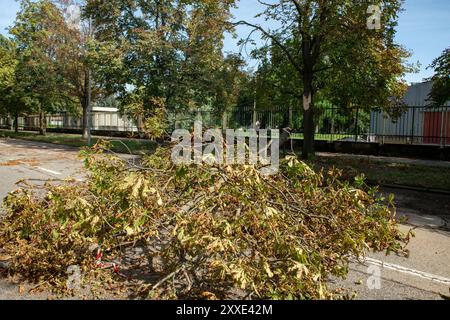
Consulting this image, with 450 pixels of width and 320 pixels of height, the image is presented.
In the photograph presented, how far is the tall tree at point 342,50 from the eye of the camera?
1329 cm

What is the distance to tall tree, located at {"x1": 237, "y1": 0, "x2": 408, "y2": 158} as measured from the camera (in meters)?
13.3

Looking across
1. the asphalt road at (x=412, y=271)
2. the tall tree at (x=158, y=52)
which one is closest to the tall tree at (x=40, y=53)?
the tall tree at (x=158, y=52)

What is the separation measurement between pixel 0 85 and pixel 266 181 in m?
32.6

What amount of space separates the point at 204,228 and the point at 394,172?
11.0 m

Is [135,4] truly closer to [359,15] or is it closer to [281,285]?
[359,15]

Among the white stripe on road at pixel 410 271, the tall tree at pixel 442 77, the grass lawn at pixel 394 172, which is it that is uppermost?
the tall tree at pixel 442 77

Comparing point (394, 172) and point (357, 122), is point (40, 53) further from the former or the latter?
point (394, 172)

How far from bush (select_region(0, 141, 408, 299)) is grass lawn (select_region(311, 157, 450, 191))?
654cm

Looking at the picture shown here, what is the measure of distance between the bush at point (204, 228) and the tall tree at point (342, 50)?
9882mm

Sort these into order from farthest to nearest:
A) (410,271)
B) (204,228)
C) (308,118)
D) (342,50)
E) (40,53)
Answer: (40,53), (308,118), (342,50), (410,271), (204,228)

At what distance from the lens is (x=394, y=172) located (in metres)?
12.9

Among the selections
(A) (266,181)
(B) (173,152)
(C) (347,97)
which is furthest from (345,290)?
(C) (347,97)

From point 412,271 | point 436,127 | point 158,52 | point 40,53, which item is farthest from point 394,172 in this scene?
point 40,53

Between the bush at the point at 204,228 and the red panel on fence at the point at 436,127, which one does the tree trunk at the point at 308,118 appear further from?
the bush at the point at 204,228
